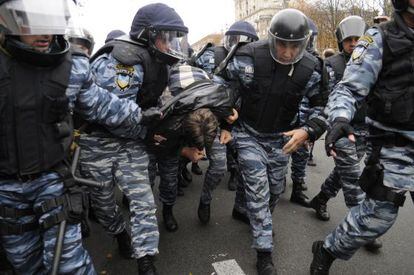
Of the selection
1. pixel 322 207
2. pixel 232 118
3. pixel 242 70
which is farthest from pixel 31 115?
pixel 322 207

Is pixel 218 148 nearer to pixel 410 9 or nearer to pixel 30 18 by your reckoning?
pixel 410 9

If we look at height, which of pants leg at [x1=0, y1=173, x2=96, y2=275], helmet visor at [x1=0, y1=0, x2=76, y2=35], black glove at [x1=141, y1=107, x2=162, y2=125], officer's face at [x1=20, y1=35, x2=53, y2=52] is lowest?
pants leg at [x1=0, y1=173, x2=96, y2=275]

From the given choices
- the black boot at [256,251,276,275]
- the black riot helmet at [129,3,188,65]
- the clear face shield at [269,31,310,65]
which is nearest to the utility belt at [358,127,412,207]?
the clear face shield at [269,31,310,65]

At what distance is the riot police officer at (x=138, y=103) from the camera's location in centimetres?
261

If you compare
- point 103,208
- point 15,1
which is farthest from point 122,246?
point 15,1

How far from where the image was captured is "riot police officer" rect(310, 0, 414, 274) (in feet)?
7.25

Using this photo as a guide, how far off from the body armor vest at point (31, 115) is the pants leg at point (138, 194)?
29.6 inches

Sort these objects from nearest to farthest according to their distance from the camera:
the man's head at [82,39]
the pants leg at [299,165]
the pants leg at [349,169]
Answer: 1. the pants leg at [349,169]
2. the man's head at [82,39]
3. the pants leg at [299,165]

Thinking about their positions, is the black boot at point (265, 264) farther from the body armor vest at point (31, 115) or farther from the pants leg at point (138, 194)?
the body armor vest at point (31, 115)

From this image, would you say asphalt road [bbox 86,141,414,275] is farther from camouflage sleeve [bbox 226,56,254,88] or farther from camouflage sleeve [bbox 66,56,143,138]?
camouflage sleeve [bbox 226,56,254,88]

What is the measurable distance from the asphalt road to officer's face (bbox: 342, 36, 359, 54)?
178cm

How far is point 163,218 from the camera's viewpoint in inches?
150

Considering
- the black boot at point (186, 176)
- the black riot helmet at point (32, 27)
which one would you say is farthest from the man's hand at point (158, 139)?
the black boot at point (186, 176)

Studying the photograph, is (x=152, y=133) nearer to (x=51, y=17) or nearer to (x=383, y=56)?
(x=51, y=17)
